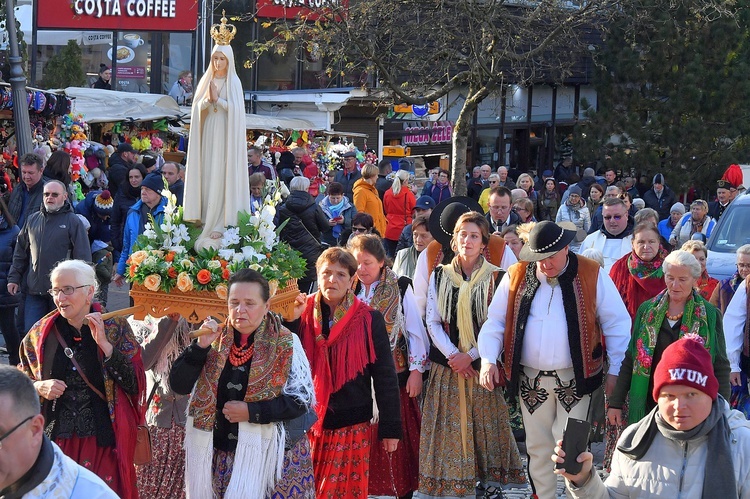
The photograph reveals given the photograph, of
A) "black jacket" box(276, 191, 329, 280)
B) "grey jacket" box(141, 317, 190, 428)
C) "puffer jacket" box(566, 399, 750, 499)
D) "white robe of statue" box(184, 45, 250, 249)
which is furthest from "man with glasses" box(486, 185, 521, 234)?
"puffer jacket" box(566, 399, 750, 499)

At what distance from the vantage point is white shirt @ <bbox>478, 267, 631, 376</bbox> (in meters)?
6.64

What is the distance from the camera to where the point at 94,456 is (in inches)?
214

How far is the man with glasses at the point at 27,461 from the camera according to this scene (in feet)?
10.4

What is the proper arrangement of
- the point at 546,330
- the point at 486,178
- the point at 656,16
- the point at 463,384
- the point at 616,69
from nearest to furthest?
the point at 546,330 < the point at 463,384 < the point at 486,178 < the point at 656,16 < the point at 616,69

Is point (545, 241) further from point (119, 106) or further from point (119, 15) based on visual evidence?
point (119, 15)

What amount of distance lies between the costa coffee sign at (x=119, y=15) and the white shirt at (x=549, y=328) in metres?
19.1

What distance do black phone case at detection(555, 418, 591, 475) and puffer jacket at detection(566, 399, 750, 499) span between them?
12 cm

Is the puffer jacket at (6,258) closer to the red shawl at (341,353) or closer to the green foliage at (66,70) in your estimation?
the red shawl at (341,353)

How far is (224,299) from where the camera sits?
274 inches

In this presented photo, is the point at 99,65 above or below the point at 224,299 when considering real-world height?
above

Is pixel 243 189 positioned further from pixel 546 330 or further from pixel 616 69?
pixel 616 69

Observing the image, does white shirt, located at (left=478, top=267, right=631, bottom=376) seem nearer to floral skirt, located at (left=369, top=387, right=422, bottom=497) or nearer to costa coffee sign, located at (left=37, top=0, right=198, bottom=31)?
floral skirt, located at (left=369, top=387, right=422, bottom=497)

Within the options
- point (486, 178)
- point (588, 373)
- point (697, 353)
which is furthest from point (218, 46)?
point (486, 178)

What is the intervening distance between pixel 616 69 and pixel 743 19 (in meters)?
3.26
